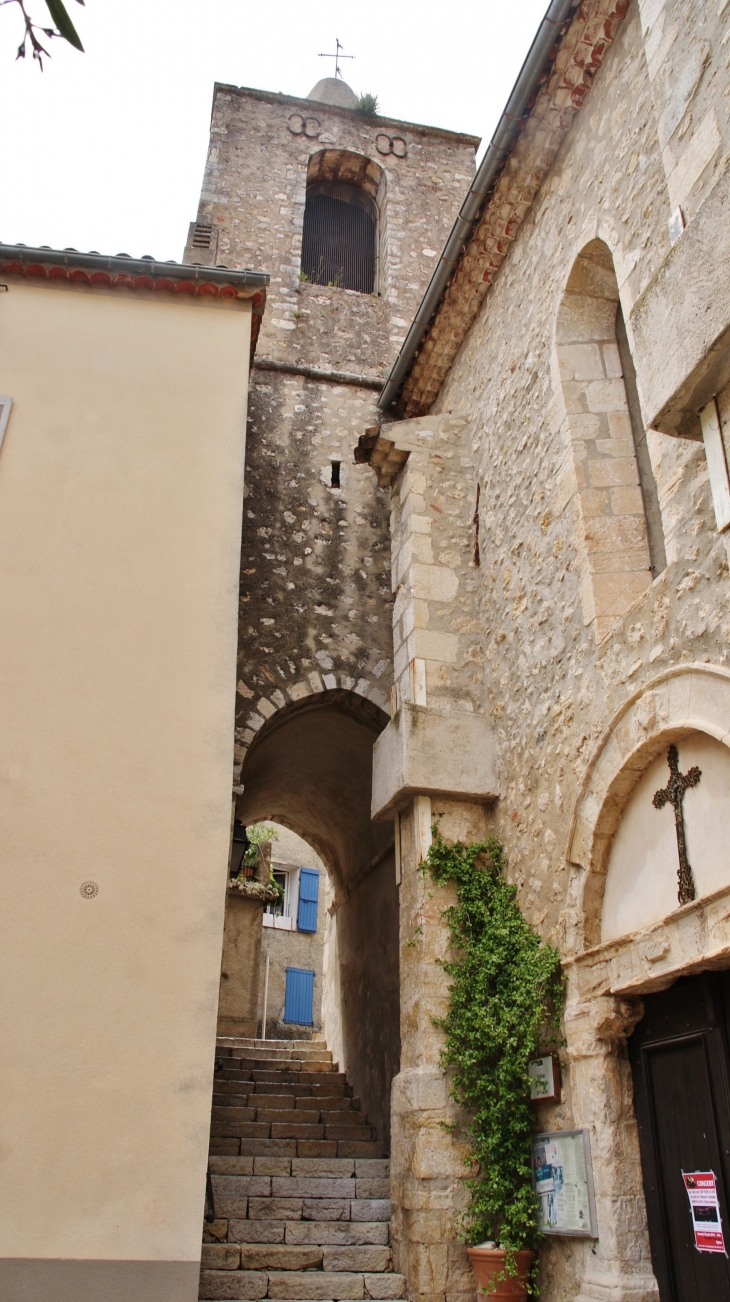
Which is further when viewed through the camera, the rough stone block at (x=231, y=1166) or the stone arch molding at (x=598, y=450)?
the rough stone block at (x=231, y=1166)

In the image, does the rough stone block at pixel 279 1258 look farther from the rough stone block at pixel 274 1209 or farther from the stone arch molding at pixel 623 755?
the stone arch molding at pixel 623 755

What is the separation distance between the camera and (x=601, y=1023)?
458 cm

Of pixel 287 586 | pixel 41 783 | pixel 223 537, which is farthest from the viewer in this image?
pixel 287 586

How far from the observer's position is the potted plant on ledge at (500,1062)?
16.3 feet

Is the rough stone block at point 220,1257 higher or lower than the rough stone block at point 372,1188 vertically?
lower

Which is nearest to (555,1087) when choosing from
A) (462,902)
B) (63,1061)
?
(462,902)

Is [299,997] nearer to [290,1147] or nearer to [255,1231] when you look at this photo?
[290,1147]

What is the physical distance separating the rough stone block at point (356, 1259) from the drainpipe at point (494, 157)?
6546 mm

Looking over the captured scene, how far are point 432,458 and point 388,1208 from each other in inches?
206

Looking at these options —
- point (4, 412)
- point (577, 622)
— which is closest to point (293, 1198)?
point (577, 622)

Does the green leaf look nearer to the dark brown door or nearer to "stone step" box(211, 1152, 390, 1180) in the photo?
the dark brown door

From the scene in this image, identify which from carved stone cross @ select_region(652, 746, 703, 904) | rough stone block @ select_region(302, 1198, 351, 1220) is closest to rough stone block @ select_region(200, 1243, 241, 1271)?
rough stone block @ select_region(302, 1198, 351, 1220)

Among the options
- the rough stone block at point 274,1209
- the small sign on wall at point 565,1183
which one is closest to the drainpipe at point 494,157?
the small sign on wall at point 565,1183

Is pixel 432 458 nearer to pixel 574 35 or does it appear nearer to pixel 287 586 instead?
pixel 287 586
